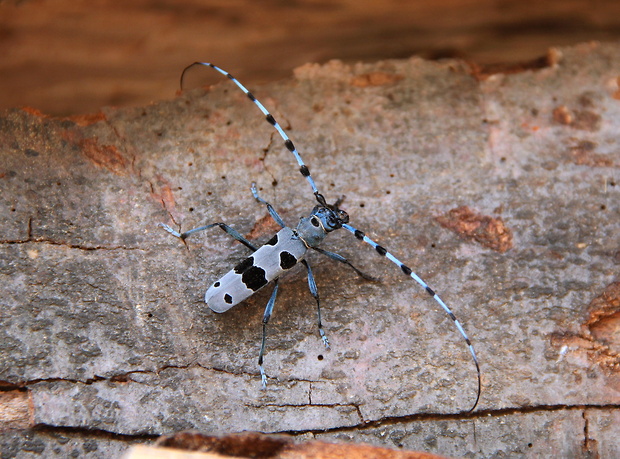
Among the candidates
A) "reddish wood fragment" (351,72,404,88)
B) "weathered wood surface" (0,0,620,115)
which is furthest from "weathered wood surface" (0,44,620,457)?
"weathered wood surface" (0,0,620,115)

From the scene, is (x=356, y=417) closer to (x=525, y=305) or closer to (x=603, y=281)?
(x=525, y=305)

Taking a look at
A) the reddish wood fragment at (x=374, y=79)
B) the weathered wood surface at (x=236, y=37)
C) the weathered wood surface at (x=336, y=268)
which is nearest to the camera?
the weathered wood surface at (x=336, y=268)

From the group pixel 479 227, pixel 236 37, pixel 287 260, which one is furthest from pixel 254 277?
pixel 236 37

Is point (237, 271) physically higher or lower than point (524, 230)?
lower

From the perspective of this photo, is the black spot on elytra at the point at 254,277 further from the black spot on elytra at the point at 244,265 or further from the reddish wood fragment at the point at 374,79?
the reddish wood fragment at the point at 374,79

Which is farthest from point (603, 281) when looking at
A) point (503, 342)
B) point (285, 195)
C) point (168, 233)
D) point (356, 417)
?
point (168, 233)

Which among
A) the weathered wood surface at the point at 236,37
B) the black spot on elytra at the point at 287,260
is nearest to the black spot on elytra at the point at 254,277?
the black spot on elytra at the point at 287,260

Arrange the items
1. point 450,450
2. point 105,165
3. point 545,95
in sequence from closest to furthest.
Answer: point 450,450 → point 105,165 → point 545,95

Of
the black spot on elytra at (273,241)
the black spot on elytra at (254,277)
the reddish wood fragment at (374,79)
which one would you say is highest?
the reddish wood fragment at (374,79)
